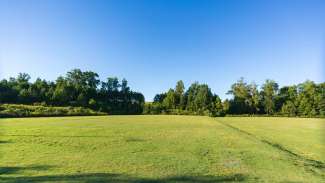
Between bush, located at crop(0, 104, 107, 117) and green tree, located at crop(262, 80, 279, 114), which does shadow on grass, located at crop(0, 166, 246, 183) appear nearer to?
bush, located at crop(0, 104, 107, 117)

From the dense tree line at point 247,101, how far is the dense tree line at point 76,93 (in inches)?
Result: 324

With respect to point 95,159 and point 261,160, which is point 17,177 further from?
point 261,160

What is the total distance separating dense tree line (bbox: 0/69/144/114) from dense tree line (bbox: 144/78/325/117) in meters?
8.23

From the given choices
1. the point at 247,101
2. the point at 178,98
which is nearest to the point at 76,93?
the point at 178,98

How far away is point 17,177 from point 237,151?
7557 mm

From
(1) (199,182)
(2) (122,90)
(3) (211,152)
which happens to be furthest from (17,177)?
(2) (122,90)

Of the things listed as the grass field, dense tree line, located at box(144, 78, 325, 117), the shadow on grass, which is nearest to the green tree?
dense tree line, located at box(144, 78, 325, 117)

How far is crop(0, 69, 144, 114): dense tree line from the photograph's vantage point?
208ft

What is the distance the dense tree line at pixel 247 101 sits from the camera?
6756cm

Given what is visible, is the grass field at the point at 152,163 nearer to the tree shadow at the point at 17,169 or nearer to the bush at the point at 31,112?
the tree shadow at the point at 17,169

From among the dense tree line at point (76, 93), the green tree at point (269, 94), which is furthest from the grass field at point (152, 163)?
the green tree at point (269, 94)

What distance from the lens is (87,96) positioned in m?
74.2

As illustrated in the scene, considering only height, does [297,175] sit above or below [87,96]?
below

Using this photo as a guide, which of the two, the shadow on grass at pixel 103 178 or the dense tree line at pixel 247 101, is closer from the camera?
the shadow on grass at pixel 103 178
